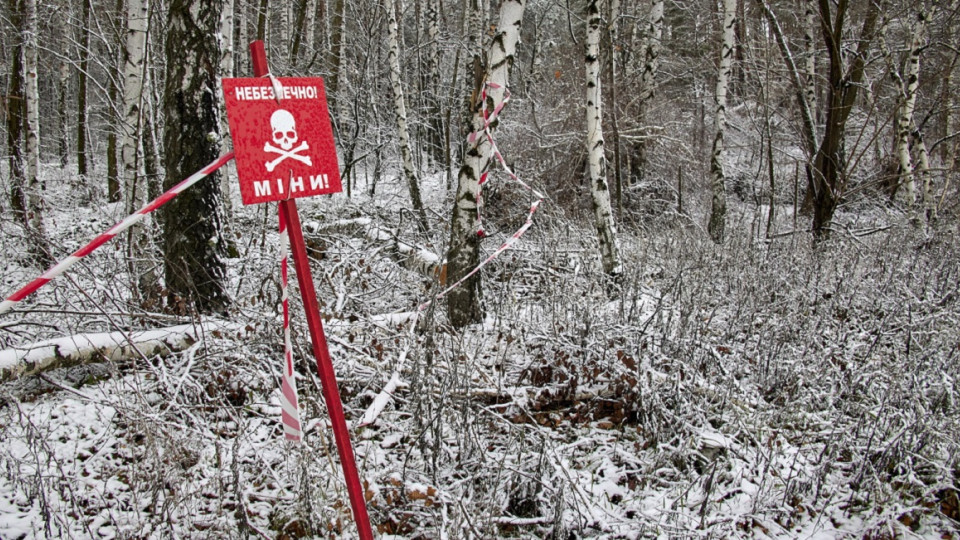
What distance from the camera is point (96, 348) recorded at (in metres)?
3.03

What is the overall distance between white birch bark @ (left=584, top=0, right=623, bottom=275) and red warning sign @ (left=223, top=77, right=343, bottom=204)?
3952 millimetres

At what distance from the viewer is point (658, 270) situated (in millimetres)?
6398

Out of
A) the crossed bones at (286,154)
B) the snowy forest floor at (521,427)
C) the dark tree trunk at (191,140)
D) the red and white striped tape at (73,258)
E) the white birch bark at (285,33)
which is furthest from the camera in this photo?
the white birch bark at (285,33)

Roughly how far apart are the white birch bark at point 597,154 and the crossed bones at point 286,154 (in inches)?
159

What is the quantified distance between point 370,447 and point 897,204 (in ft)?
40.8

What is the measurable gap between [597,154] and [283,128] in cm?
419

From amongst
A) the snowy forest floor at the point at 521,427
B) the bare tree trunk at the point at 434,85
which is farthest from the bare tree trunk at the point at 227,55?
the bare tree trunk at the point at 434,85

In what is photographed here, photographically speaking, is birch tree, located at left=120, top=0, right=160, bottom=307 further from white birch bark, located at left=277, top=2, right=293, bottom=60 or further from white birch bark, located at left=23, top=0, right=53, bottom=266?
white birch bark, located at left=277, top=2, right=293, bottom=60

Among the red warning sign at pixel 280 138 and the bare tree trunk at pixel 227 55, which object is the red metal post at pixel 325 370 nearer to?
the red warning sign at pixel 280 138

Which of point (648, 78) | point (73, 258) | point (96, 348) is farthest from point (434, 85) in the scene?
point (73, 258)

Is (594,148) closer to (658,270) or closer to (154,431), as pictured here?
(658,270)

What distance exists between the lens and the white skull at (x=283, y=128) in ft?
6.78

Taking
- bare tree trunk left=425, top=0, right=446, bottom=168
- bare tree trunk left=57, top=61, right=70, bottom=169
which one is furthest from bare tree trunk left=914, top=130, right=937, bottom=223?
bare tree trunk left=57, top=61, right=70, bottom=169

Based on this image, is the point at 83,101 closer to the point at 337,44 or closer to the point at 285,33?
the point at 285,33
